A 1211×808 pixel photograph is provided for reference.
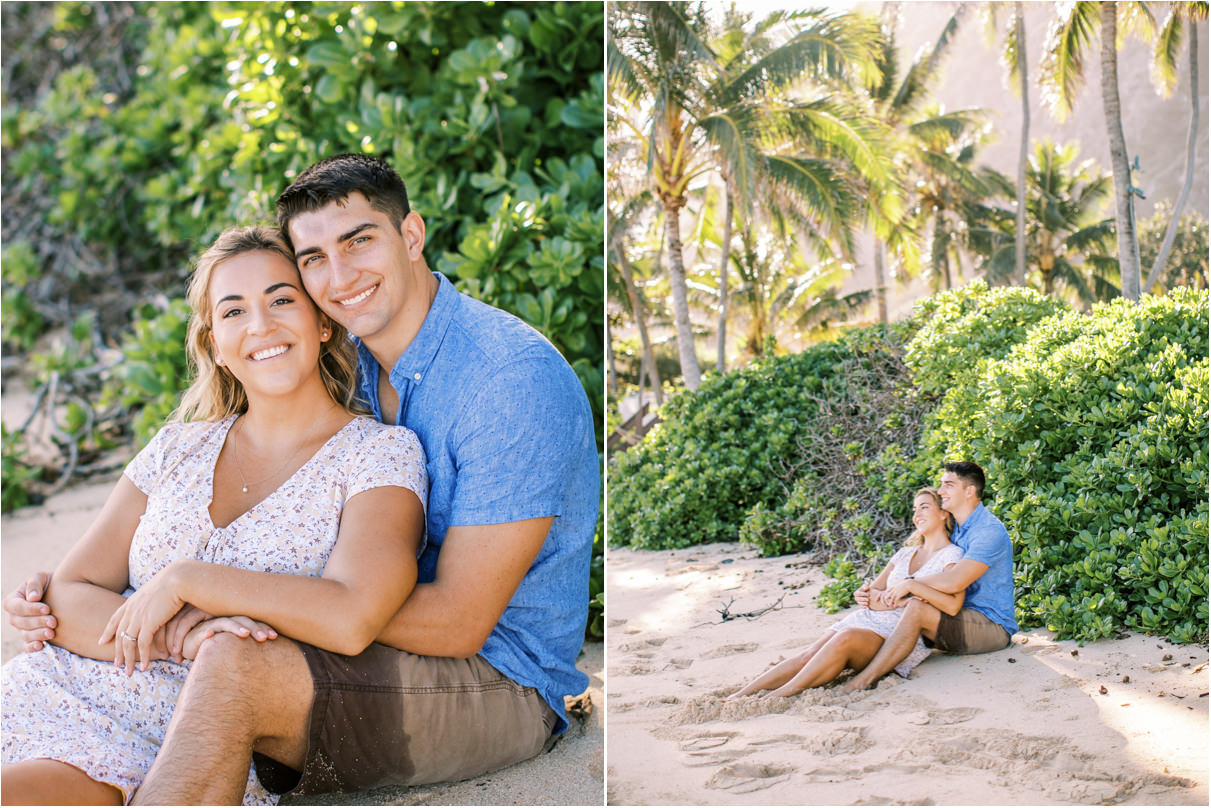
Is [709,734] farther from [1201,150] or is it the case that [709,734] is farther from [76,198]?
[76,198]

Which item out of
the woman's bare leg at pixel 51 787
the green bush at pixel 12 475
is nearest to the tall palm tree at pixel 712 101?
the woman's bare leg at pixel 51 787

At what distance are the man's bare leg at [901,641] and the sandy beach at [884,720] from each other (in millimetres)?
26

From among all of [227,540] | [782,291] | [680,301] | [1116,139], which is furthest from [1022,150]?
[227,540]

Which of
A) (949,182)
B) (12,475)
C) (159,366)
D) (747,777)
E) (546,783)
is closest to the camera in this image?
(747,777)

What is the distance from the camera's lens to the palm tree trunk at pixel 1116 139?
252cm

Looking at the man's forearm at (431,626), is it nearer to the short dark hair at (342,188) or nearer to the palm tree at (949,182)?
the short dark hair at (342,188)

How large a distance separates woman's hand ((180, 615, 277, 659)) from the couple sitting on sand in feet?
3.35

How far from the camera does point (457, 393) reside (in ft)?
7.94

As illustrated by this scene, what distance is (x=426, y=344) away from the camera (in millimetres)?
2520

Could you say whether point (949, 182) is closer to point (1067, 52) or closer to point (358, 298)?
point (1067, 52)

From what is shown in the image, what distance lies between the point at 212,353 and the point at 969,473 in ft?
6.53

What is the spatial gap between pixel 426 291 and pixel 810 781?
1.54 m

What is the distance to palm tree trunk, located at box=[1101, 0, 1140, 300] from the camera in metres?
2.52

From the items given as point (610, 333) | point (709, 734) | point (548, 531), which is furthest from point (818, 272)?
point (709, 734)
